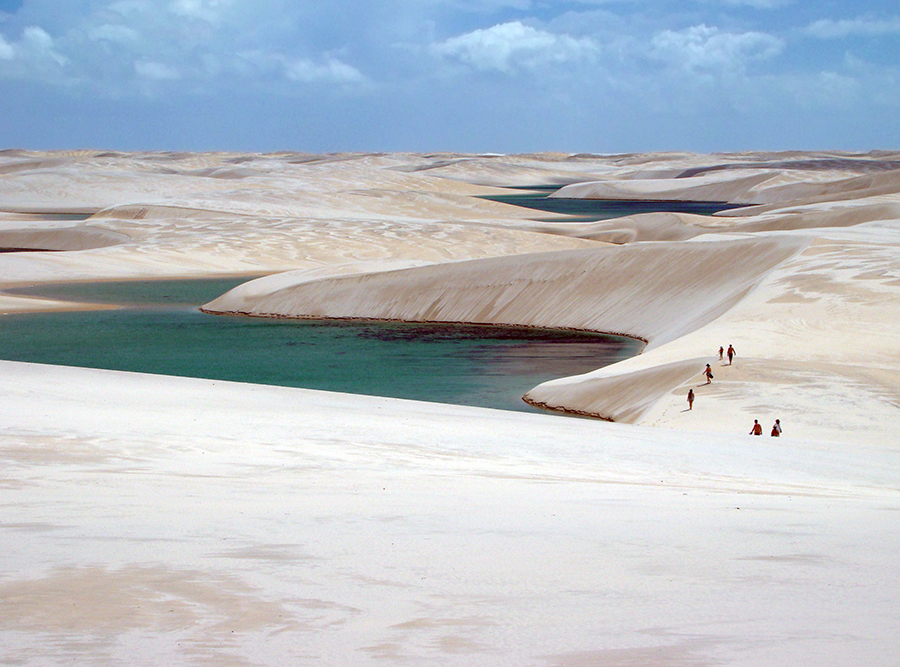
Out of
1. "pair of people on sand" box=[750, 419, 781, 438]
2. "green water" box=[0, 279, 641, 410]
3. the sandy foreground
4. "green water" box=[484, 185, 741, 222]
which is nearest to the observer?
the sandy foreground

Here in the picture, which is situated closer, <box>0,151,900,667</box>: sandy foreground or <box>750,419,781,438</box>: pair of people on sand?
<box>0,151,900,667</box>: sandy foreground

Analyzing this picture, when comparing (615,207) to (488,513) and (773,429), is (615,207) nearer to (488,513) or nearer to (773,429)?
(773,429)

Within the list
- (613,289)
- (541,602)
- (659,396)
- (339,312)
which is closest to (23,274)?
(339,312)

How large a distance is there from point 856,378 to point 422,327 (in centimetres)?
1774

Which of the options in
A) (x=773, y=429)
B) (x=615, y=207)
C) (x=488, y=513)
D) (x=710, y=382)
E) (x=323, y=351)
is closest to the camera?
(x=488, y=513)

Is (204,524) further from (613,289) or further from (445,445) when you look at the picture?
(613,289)

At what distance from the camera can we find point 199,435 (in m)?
A: 8.87

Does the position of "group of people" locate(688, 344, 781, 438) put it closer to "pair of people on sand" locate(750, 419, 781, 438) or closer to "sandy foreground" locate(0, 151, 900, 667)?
"pair of people on sand" locate(750, 419, 781, 438)

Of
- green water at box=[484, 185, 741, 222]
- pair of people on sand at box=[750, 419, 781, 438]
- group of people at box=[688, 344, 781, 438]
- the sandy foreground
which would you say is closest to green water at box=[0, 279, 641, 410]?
the sandy foreground

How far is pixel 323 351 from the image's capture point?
2625 centimetres

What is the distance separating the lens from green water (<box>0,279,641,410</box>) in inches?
824

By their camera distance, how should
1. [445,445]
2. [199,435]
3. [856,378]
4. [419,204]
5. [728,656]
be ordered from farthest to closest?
1. [419,204]
2. [856,378]
3. [445,445]
4. [199,435]
5. [728,656]

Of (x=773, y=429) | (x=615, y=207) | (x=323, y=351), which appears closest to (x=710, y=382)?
(x=773, y=429)

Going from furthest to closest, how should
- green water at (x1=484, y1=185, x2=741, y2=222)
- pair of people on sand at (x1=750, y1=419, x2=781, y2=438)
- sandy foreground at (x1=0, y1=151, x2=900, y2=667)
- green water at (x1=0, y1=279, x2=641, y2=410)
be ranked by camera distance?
green water at (x1=484, y1=185, x2=741, y2=222) < green water at (x1=0, y1=279, x2=641, y2=410) < pair of people on sand at (x1=750, y1=419, x2=781, y2=438) < sandy foreground at (x1=0, y1=151, x2=900, y2=667)
